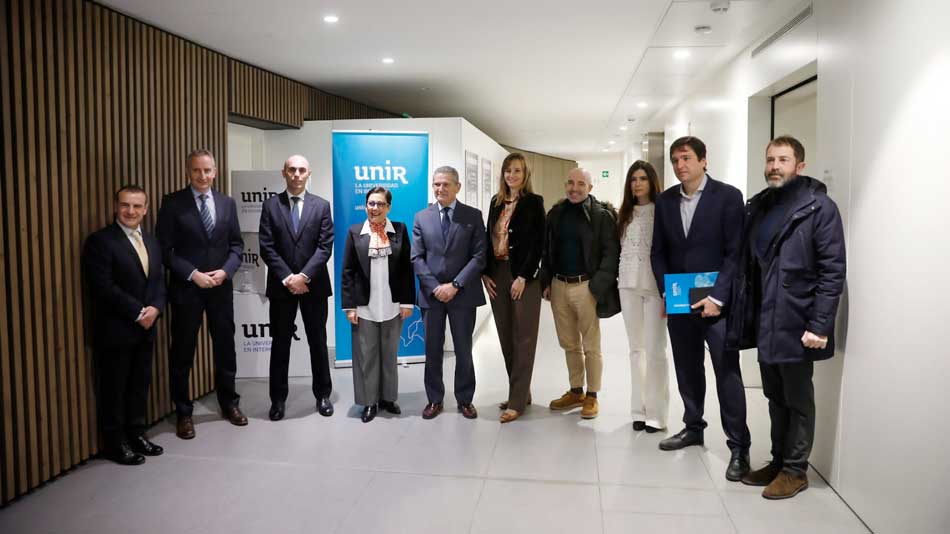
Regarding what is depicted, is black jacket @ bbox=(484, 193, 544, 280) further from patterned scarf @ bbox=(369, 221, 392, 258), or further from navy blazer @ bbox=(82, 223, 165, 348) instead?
navy blazer @ bbox=(82, 223, 165, 348)

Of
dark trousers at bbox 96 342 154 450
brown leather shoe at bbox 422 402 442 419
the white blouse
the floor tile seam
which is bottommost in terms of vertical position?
the floor tile seam

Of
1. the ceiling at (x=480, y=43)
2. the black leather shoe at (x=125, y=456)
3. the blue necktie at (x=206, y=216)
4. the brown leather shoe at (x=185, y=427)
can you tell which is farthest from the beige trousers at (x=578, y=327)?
the black leather shoe at (x=125, y=456)

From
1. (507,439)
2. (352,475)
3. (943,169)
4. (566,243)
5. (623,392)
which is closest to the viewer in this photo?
(943,169)

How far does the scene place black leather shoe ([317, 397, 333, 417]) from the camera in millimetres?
4840

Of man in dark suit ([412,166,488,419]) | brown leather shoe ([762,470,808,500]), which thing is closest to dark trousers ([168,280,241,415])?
man in dark suit ([412,166,488,419])

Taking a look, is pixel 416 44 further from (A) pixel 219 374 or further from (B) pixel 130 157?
(A) pixel 219 374

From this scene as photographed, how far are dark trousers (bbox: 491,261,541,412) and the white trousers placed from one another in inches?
24.0

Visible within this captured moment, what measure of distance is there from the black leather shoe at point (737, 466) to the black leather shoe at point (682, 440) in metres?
0.42

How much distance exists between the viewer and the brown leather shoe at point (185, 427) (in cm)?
437

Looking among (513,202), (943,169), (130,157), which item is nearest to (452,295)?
(513,202)

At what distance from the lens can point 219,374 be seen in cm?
465

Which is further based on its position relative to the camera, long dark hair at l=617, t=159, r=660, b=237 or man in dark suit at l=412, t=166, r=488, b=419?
man in dark suit at l=412, t=166, r=488, b=419

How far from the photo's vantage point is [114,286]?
381 centimetres

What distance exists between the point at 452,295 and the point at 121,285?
1.98 meters
